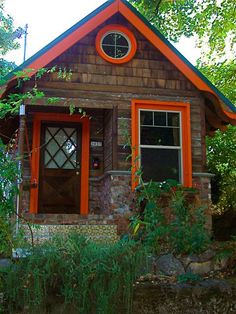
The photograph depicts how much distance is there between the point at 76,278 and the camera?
181 inches

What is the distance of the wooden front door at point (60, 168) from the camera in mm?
9531

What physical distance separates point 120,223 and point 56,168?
2395 millimetres

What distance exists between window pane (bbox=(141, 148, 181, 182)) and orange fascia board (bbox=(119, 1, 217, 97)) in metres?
1.45

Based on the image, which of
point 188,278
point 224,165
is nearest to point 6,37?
point 224,165

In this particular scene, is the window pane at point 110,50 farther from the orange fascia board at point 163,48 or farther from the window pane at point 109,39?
the orange fascia board at point 163,48

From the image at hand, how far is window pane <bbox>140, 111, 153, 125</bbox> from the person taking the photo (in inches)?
347

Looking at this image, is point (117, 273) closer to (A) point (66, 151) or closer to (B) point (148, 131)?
(B) point (148, 131)

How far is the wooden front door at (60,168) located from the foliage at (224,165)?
437 centimetres

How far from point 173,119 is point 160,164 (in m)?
0.98

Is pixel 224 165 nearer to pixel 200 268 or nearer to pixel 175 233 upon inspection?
pixel 200 268

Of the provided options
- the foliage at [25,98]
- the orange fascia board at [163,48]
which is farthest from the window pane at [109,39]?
the foliage at [25,98]

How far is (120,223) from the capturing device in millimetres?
7988

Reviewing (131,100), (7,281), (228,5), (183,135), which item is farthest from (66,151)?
(228,5)

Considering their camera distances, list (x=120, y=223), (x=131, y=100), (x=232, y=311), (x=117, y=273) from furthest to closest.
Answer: (x=131, y=100) → (x=120, y=223) → (x=232, y=311) → (x=117, y=273)
